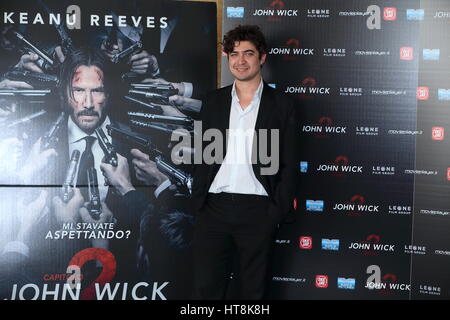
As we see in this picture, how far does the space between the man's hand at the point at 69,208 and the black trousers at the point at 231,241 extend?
0.93 meters

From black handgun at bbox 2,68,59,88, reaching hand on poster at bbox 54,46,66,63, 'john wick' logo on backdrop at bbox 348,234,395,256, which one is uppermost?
reaching hand on poster at bbox 54,46,66,63

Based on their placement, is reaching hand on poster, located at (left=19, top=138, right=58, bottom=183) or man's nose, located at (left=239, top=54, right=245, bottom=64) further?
Answer: reaching hand on poster, located at (left=19, top=138, right=58, bottom=183)

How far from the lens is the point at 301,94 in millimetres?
3365

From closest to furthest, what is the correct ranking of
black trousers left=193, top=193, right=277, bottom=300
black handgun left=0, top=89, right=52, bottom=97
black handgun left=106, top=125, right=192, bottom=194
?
1. black trousers left=193, top=193, right=277, bottom=300
2. black handgun left=0, top=89, right=52, bottom=97
3. black handgun left=106, top=125, right=192, bottom=194

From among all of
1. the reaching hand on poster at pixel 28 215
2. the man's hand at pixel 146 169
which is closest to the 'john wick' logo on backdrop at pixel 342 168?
the man's hand at pixel 146 169

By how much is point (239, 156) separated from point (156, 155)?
79 centimetres

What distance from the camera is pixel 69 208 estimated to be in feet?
10.8

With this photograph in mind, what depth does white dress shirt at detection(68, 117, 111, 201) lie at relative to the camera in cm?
329

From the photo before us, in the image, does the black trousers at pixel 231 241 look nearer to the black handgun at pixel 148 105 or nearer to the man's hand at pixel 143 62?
the black handgun at pixel 148 105

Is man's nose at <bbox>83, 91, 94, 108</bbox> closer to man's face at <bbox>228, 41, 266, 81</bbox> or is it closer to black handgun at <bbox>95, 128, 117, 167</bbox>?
black handgun at <bbox>95, 128, 117, 167</bbox>

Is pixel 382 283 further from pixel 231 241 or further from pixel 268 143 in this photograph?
pixel 268 143

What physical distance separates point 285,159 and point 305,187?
70 centimetres

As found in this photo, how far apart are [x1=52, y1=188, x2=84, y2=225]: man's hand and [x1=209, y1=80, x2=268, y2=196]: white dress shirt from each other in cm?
103

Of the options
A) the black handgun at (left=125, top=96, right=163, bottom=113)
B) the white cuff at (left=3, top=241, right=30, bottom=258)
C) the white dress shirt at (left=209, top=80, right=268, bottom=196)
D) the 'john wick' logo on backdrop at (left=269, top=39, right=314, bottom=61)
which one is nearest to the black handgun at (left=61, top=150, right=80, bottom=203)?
the white cuff at (left=3, top=241, right=30, bottom=258)
